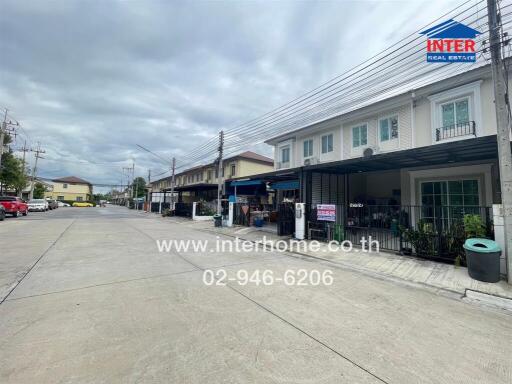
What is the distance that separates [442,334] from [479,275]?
3403mm

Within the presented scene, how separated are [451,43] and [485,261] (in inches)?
243

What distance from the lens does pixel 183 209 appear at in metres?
27.6

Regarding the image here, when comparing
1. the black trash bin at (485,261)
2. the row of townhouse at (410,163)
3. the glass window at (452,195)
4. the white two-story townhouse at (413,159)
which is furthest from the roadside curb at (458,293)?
the glass window at (452,195)

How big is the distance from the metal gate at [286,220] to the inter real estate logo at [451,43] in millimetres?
8304

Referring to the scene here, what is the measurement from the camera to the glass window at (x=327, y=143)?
15938 millimetres

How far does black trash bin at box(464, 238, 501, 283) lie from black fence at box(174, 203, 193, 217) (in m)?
23.4

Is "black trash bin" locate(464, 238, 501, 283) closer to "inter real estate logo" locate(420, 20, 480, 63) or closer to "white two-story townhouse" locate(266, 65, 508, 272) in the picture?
"white two-story townhouse" locate(266, 65, 508, 272)

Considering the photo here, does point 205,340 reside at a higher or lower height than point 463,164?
lower

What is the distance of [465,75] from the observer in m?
10.4

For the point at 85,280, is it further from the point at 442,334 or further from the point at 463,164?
the point at 463,164

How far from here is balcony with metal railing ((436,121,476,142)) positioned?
10.2 metres

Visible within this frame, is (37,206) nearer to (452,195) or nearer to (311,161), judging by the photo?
(311,161)

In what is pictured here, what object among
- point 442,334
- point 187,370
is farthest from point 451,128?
point 187,370

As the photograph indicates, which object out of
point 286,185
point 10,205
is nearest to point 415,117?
point 286,185
